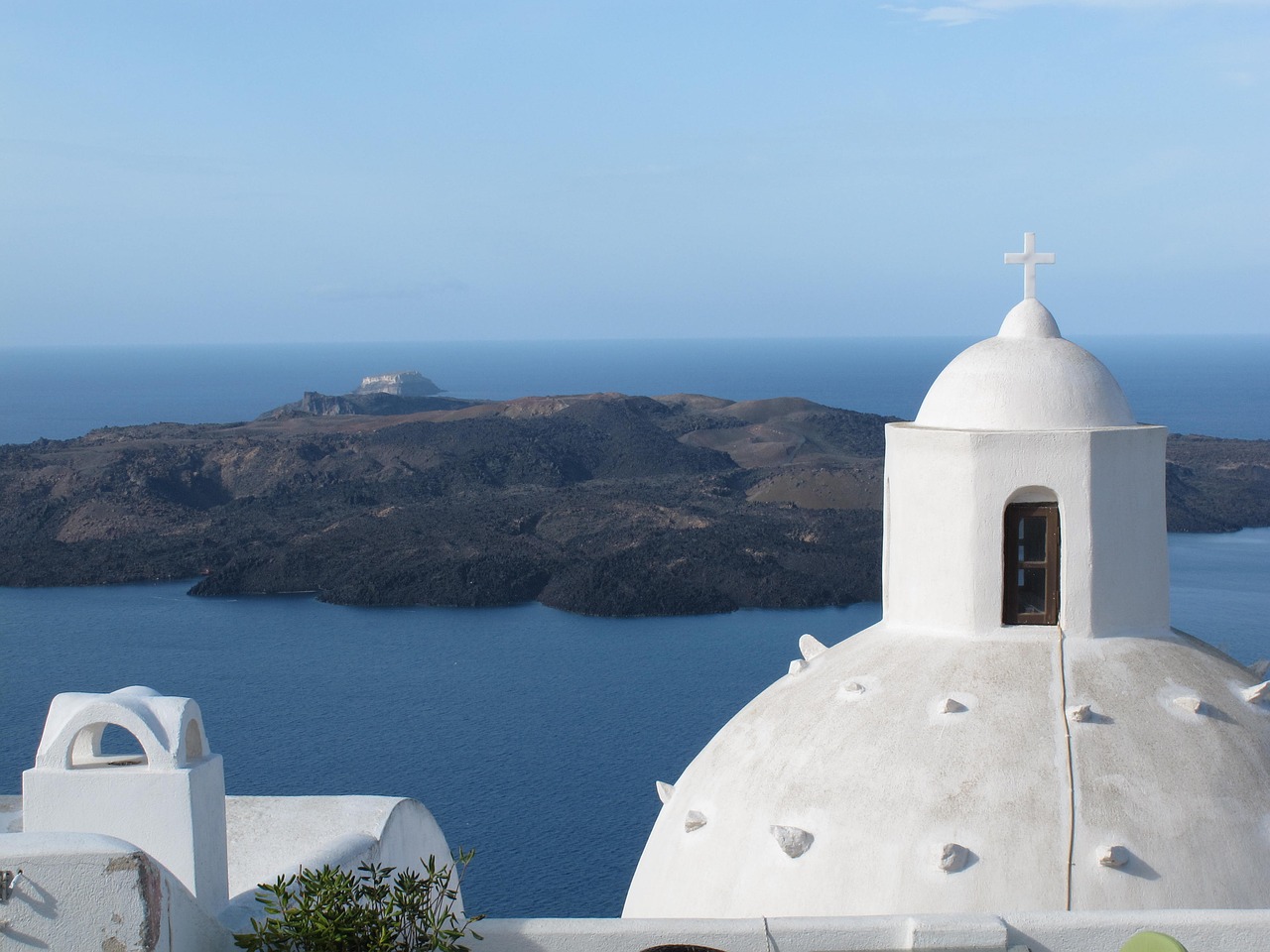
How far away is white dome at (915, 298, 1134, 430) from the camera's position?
6723 mm

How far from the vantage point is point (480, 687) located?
39000 millimetres

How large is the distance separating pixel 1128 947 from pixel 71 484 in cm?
6458

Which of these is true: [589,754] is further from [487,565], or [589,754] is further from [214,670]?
[487,565]

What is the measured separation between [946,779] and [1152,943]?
1424 millimetres

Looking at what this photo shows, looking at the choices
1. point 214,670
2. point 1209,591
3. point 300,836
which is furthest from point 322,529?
point 300,836

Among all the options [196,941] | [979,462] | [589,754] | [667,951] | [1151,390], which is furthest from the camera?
[1151,390]

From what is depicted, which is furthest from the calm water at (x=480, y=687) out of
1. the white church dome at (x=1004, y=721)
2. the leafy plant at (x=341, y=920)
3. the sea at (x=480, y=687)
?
the leafy plant at (x=341, y=920)

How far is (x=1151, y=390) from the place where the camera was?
14375 cm

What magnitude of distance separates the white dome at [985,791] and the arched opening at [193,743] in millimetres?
2338

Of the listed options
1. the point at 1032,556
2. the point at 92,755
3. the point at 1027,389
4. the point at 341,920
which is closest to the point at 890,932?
the point at 341,920

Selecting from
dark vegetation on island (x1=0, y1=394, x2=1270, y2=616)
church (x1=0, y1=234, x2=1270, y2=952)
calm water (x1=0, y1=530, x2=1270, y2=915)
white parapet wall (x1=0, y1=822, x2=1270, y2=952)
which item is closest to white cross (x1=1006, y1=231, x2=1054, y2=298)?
church (x1=0, y1=234, x2=1270, y2=952)

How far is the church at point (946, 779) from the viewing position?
4.96 m

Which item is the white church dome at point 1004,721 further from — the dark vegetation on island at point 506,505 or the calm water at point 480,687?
the dark vegetation on island at point 506,505

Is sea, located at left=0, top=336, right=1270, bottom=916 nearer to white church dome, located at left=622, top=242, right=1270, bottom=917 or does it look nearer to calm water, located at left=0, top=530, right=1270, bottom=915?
calm water, located at left=0, top=530, right=1270, bottom=915
